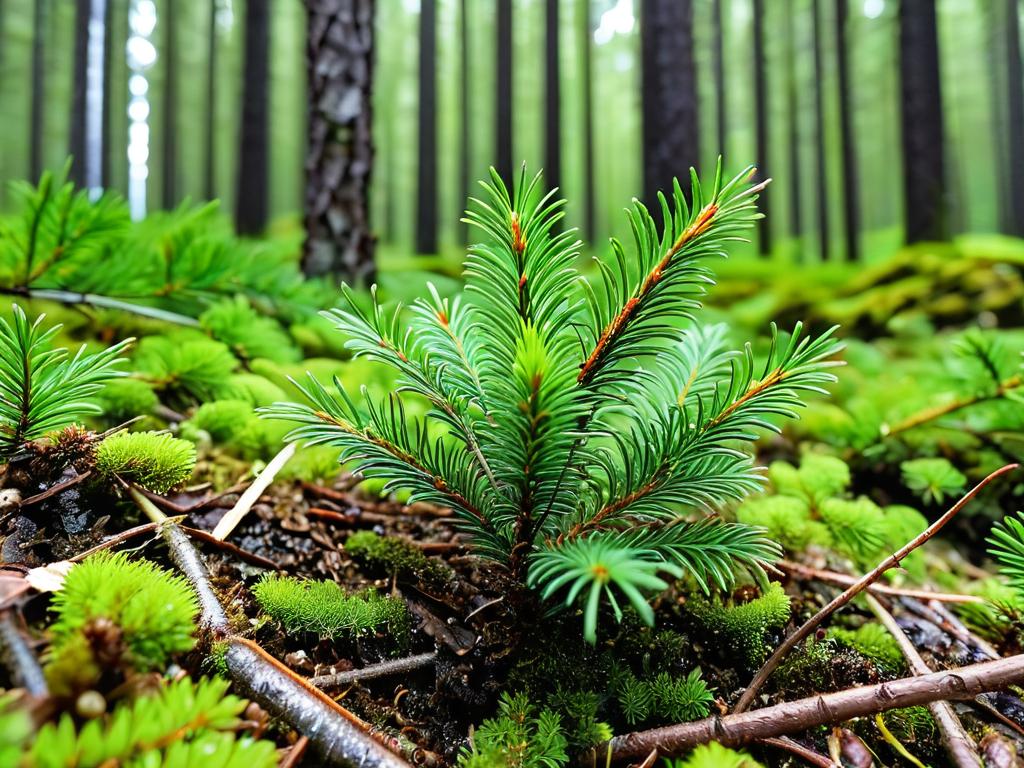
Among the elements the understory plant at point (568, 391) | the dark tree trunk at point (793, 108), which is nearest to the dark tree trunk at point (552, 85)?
the dark tree trunk at point (793, 108)

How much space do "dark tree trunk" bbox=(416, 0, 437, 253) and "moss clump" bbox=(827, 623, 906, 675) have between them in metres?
11.0

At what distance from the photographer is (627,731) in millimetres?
852

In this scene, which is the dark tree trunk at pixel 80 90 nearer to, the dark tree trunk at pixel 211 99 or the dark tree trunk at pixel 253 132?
the dark tree trunk at pixel 211 99

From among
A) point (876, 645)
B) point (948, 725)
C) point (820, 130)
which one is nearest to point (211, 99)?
point (820, 130)

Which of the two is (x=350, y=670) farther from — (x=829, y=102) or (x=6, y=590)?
(x=829, y=102)

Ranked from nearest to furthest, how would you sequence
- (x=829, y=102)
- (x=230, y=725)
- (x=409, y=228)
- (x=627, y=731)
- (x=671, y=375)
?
(x=230, y=725) < (x=627, y=731) < (x=671, y=375) < (x=829, y=102) < (x=409, y=228)

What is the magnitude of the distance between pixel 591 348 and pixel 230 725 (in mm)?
619

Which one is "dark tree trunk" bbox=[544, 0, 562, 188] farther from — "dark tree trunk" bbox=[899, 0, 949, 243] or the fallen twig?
the fallen twig

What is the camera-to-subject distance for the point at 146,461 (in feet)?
3.30

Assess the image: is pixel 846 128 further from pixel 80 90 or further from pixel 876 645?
pixel 80 90

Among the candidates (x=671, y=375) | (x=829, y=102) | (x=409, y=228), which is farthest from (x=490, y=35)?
(x=671, y=375)

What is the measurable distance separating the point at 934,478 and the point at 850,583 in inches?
22.3

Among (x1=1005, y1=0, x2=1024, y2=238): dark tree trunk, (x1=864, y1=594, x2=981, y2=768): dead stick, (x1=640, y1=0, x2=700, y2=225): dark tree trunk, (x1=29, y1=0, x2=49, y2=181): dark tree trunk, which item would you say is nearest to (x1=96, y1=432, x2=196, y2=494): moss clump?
(x1=864, y1=594, x2=981, y2=768): dead stick

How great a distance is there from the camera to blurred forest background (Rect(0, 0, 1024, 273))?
473 centimetres
